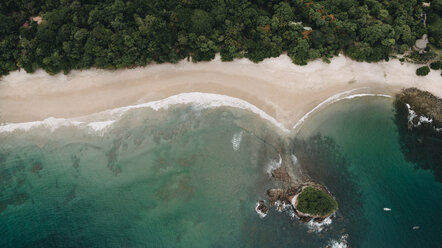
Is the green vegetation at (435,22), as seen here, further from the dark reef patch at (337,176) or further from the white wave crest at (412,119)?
the dark reef patch at (337,176)

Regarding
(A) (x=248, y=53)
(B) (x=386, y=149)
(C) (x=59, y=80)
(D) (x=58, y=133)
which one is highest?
(A) (x=248, y=53)

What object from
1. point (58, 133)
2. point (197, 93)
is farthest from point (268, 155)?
point (58, 133)

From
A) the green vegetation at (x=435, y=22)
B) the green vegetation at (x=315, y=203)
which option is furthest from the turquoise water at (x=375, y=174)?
the green vegetation at (x=435, y=22)

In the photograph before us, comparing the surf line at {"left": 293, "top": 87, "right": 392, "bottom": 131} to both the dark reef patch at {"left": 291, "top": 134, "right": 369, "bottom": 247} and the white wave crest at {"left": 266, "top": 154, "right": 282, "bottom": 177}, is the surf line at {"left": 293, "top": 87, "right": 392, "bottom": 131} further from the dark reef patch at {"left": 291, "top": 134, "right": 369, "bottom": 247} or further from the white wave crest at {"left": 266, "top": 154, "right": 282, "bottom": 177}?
the white wave crest at {"left": 266, "top": 154, "right": 282, "bottom": 177}

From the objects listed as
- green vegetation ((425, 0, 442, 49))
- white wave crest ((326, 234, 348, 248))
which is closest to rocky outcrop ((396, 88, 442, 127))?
green vegetation ((425, 0, 442, 49))

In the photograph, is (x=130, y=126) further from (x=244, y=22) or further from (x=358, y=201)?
(x=358, y=201)
